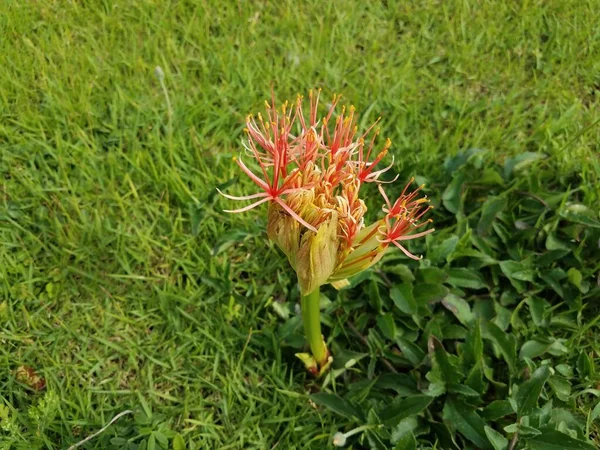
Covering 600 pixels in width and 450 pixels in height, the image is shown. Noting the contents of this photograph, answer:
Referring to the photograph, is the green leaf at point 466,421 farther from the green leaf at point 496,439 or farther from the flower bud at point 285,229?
the flower bud at point 285,229

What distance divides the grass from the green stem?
171 millimetres

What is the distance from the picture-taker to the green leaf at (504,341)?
198 centimetres

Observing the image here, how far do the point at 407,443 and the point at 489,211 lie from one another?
3.28 ft

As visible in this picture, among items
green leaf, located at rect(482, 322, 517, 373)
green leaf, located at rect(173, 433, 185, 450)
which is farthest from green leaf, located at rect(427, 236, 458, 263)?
green leaf, located at rect(173, 433, 185, 450)

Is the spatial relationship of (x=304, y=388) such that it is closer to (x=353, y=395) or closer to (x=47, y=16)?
(x=353, y=395)

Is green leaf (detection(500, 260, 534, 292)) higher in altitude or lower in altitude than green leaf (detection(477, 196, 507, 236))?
lower

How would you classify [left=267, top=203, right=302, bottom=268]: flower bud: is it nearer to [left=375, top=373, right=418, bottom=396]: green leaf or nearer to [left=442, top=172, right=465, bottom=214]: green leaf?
[left=375, top=373, right=418, bottom=396]: green leaf

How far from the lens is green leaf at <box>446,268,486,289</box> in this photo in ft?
7.04

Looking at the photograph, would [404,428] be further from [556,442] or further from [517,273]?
[517,273]

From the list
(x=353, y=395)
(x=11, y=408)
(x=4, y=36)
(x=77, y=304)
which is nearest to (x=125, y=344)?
(x=77, y=304)

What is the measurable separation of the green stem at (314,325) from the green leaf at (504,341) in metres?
0.57

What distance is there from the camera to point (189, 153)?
8.39ft

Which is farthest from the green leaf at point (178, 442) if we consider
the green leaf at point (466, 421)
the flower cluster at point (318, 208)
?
the green leaf at point (466, 421)

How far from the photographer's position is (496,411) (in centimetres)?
185
